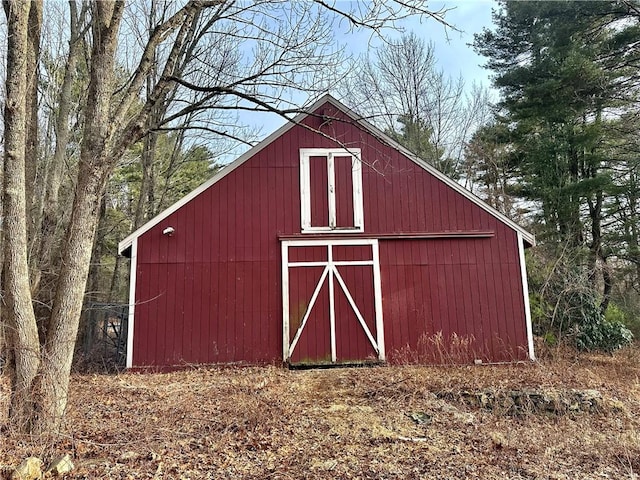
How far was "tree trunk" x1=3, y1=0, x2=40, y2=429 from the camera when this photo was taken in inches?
160

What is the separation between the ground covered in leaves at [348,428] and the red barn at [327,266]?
108 centimetres

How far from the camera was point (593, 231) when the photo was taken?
1381cm

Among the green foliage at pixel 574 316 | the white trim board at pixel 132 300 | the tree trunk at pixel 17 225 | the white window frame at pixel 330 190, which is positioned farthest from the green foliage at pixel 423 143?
the tree trunk at pixel 17 225

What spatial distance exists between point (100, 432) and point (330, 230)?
5.45 meters

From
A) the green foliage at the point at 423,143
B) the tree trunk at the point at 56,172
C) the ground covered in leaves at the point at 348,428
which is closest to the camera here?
the ground covered in leaves at the point at 348,428

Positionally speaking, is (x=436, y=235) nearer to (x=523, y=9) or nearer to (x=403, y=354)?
(x=403, y=354)

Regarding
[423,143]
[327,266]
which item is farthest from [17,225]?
[423,143]

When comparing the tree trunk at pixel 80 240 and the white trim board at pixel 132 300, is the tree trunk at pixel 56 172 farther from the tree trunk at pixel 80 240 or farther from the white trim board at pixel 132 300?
the tree trunk at pixel 80 240

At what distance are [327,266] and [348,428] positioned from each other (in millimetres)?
4195

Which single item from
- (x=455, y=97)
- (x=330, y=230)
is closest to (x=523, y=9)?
(x=455, y=97)

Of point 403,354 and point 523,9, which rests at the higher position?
point 523,9

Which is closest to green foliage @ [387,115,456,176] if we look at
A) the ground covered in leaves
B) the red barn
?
the red barn

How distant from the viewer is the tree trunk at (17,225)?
407 cm

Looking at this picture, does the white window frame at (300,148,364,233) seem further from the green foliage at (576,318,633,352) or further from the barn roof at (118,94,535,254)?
the green foliage at (576,318,633,352)
